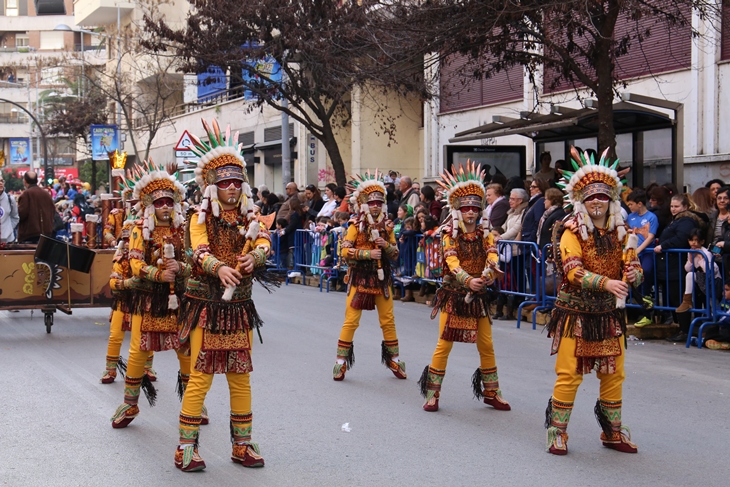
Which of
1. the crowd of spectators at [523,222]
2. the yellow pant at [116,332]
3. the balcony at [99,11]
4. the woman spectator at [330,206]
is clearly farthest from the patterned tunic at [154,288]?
the balcony at [99,11]

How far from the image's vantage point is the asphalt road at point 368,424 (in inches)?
238

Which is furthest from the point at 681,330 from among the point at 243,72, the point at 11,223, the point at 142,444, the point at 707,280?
the point at 243,72

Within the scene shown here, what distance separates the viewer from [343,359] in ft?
30.6

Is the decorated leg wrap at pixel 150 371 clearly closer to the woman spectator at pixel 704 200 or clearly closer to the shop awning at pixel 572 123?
the woman spectator at pixel 704 200

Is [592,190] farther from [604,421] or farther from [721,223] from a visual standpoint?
[721,223]

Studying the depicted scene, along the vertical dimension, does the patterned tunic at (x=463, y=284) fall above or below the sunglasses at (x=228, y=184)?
below

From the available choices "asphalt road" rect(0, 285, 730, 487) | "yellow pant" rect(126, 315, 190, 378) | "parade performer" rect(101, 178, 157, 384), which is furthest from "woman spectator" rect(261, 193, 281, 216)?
"yellow pant" rect(126, 315, 190, 378)

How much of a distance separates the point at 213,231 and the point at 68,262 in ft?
21.0

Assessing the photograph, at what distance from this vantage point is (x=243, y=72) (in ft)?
82.2

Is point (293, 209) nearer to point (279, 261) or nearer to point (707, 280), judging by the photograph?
point (279, 261)

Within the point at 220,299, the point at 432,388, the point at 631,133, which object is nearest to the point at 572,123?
the point at 631,133

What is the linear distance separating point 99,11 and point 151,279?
49.2 meters

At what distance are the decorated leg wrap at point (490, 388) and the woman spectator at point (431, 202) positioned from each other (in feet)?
27.5

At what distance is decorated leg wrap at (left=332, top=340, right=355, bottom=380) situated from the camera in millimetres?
9235
